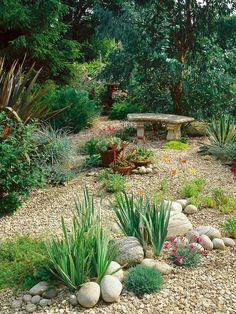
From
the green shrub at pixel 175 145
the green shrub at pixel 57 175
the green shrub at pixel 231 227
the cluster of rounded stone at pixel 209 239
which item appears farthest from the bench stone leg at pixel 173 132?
the cluster of rounded stone at pixel 209 239

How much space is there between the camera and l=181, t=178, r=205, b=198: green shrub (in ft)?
17.0

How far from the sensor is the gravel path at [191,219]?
3092mm

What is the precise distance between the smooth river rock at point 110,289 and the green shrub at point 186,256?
2.15 feet

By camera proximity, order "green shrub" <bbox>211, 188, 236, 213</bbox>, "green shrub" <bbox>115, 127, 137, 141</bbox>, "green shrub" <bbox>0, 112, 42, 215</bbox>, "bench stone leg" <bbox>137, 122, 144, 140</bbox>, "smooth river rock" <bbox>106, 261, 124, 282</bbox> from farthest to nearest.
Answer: "green shrub" <bbox>115, 127, 137, 141</bbox> → "bench stone leg" <bbox>137, 122, 144, 140</bbox> → "green shrub" <bbox>211, 188, 236, 213</bbox> → "green shrub" <bbox>0, 112, 42, 215</bbox> → "smooth river rock" <bbox>106, 261, 124, 282</bbox>

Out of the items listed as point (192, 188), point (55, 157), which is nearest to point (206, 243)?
point (192, 188)

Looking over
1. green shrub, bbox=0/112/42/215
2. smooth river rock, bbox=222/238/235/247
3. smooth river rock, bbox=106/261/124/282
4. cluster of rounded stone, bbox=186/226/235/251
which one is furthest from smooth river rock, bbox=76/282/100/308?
green shrub, bbox=0/112/42/215

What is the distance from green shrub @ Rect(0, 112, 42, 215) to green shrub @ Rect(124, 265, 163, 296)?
1930 millimetres

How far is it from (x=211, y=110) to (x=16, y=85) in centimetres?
485

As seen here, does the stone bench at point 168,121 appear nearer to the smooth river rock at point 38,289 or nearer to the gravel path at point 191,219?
the gravel path at point 191,219

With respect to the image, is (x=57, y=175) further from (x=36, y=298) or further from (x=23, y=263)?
(x=36, y=298)

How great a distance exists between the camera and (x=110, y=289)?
3.10 meters

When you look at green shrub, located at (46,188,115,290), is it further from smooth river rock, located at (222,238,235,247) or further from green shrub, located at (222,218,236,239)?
green shrub, located at (222,218,236,239)

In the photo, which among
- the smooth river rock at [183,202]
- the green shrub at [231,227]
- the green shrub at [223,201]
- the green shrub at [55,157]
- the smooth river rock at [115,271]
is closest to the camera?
the smooth river rock at [115,271]

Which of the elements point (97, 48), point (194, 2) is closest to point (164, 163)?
point (194, 2)
